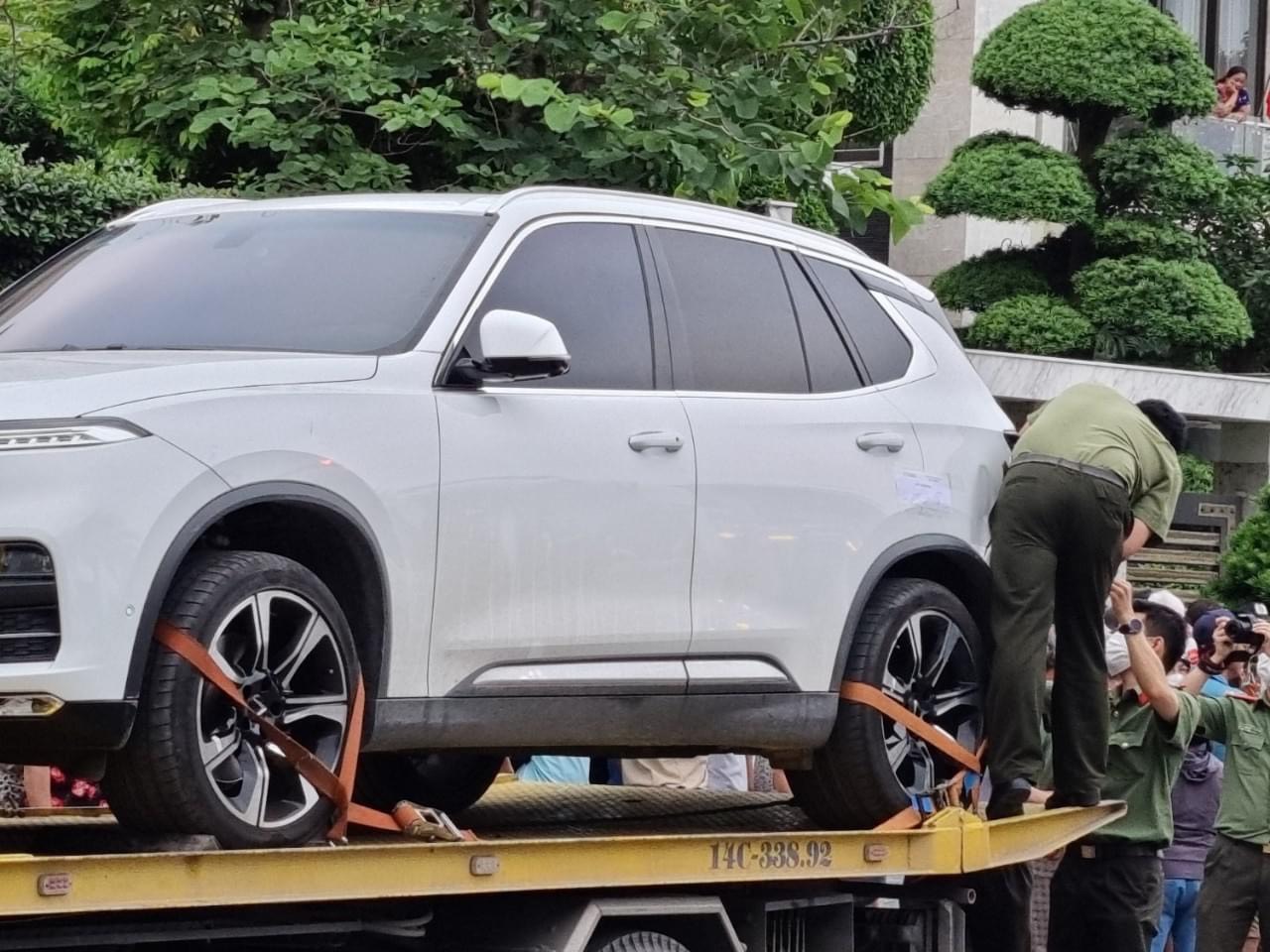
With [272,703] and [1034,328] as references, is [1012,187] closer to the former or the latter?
[1034,328]

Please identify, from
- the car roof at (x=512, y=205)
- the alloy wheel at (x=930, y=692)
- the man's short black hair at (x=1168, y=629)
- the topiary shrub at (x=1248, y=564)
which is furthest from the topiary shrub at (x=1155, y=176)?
the car roof at (x=512, y=205)

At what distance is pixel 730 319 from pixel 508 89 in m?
3.40

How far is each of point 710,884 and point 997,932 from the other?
2.41m

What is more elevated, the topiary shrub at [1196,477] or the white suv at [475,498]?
the white suv at [475,498]

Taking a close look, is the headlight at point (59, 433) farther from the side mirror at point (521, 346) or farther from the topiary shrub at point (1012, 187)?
the topiary shrub at point (1012, 187)

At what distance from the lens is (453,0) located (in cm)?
1155

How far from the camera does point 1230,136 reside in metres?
23.6

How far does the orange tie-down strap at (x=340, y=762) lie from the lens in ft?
17.1

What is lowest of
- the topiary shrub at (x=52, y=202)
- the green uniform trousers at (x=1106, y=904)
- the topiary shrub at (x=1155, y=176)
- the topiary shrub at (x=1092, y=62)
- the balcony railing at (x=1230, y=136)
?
the green uniform trousers at (x=1106, y=904)

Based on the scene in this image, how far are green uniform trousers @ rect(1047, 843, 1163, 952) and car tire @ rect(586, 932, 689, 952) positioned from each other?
2914 millimetres

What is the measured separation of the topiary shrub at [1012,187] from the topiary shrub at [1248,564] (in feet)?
10.6

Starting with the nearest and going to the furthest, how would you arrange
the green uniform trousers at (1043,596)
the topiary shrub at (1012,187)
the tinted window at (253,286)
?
the tinted window at (253,286) < the green uniform trousers at (1043,596) < the topiary shrub at (1012,187)

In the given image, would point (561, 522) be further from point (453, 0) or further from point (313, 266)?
point (453, 0)

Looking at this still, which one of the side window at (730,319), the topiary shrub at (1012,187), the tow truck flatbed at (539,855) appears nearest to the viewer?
the tow truck flatbed at (539,855)
